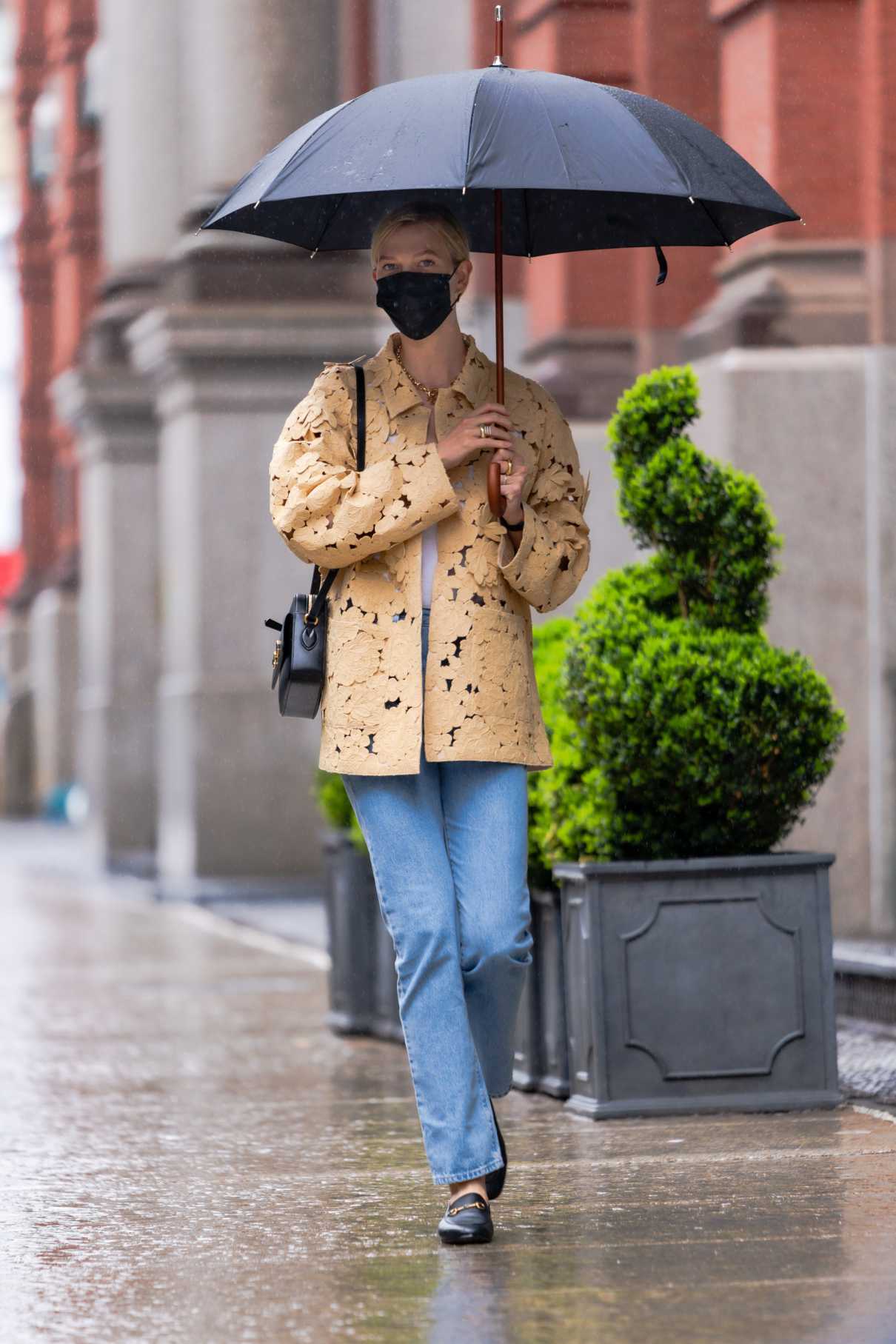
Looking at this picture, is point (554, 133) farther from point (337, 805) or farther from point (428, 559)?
point (337, 805)

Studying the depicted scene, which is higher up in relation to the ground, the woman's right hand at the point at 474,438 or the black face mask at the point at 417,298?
the black face mask at the point at 417,298

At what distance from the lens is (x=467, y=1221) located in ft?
16.4

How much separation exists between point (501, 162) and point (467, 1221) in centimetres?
217

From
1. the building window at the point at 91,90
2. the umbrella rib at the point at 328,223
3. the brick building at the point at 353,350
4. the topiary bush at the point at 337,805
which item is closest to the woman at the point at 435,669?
the umbrella rib at the point at 328,223

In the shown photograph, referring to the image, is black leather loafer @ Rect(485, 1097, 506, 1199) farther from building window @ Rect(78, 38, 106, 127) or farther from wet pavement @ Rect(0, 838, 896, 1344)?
building window @ Rect(78, 38, 106, 127)

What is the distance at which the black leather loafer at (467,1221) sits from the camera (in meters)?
4.98

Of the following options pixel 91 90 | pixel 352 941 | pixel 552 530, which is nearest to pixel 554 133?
pixel 552 530

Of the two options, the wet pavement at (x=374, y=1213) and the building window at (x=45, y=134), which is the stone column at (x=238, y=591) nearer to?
the wet pavement at (x=374, y=1213)

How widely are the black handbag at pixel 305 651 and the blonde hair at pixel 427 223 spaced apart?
→ 398 mm

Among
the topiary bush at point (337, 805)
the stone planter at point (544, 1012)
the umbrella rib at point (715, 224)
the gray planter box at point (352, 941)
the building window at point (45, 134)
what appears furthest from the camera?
the building window at point (45, 134)

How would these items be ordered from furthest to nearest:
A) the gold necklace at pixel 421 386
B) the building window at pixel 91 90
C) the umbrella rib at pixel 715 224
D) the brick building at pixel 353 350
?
the building window at pixel 91 90 < the brick building at pixel 353 350 < the umbrella rib at pixel 715 224 < the gold necklace at pixel 421 386

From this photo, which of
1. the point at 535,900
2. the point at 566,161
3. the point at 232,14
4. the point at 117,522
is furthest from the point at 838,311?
the point at 117,522

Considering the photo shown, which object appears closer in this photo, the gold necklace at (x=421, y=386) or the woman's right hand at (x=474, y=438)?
Answer: the woman's right hand at (x=474, y=438)

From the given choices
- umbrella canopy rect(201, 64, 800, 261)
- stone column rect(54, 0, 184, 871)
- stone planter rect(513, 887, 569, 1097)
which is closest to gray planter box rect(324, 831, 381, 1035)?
stone planter rect(513, 887, 569, 1097)
